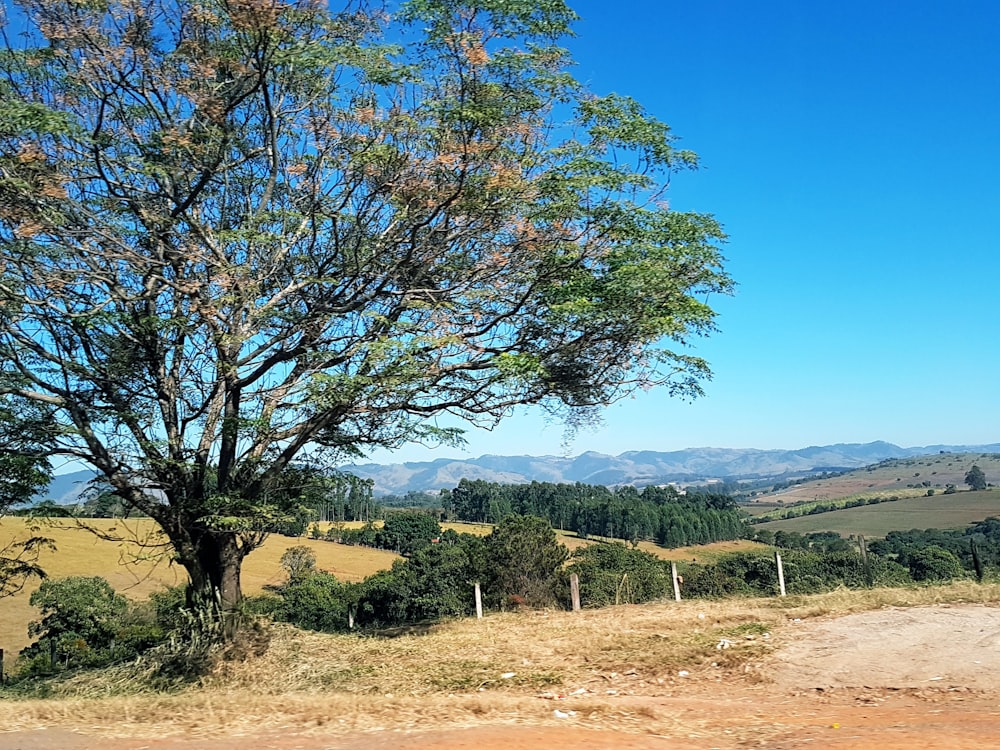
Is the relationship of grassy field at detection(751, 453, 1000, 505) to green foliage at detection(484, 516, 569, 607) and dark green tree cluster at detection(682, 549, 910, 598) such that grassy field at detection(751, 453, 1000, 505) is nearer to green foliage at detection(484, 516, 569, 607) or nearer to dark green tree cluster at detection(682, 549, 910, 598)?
dark green tree cluster at detection(682, 549, 910, 598)

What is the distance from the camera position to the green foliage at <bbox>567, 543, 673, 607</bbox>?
862 inches

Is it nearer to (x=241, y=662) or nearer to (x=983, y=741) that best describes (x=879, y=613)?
(x=983, y=741)

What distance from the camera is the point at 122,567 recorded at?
88.0 ft

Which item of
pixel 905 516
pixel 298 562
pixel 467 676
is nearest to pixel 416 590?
pixel 298 562

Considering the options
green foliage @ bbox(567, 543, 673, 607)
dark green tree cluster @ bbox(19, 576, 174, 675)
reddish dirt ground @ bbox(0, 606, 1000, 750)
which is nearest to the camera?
reddish dirt ground @ bbox(0, 606, 1000, 750)

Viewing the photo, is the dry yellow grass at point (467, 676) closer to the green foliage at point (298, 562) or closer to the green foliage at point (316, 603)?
the green foliage at point (316, 603)

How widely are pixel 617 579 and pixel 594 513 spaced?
58.4 meters

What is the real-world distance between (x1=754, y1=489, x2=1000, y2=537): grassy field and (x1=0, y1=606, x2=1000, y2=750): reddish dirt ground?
81.8 metres

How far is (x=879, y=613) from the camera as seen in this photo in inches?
461

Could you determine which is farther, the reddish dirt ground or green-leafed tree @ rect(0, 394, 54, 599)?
green-leafed tree @ rect(0, 394, 54, 599)

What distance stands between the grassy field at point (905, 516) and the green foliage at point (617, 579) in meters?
50.1

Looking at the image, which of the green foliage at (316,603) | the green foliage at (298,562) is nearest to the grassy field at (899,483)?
the green foliage at (298,562)

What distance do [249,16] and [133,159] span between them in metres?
2.85

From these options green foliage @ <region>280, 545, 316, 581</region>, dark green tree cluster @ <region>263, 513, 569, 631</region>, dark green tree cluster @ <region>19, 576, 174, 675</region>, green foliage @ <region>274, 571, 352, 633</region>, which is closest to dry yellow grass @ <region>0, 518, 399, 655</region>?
green foliage @ <region>280, 545, 316, 581</region>
